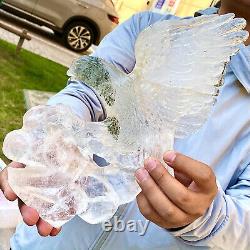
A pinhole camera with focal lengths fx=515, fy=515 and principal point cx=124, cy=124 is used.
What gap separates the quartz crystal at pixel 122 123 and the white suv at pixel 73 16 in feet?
28.9

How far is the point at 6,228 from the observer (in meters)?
2.61

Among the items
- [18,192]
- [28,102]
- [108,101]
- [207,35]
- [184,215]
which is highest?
[207,35]

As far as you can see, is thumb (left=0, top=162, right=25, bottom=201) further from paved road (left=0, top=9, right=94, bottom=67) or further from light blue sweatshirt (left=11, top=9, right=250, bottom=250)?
paved road (left=0, top=9, right=94, bottom=67)

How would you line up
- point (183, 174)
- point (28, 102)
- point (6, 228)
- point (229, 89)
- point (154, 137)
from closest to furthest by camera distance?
1. point (183, 174)
2. point (154, 137)
3. point (229, 89)
4. point (6, 228)
5. point (28, 102)

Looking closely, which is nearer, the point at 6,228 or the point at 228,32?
the point at 228,32

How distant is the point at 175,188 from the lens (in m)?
0.94

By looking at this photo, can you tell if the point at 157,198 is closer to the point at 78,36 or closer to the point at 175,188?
the point at 175,188

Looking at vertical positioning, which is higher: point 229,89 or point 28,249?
point 229,89

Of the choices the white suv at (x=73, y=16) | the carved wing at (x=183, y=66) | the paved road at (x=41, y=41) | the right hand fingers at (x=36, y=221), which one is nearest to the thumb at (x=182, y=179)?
the carved wing at (x=183, y=66)

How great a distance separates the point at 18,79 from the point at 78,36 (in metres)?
4.27

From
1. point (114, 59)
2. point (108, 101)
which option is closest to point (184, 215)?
point (108, 101)

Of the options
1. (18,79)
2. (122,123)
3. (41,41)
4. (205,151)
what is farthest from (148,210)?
(41,41)

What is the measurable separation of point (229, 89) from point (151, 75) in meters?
0.36

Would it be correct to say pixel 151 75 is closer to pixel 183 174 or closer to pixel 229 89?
pixel 183 174
